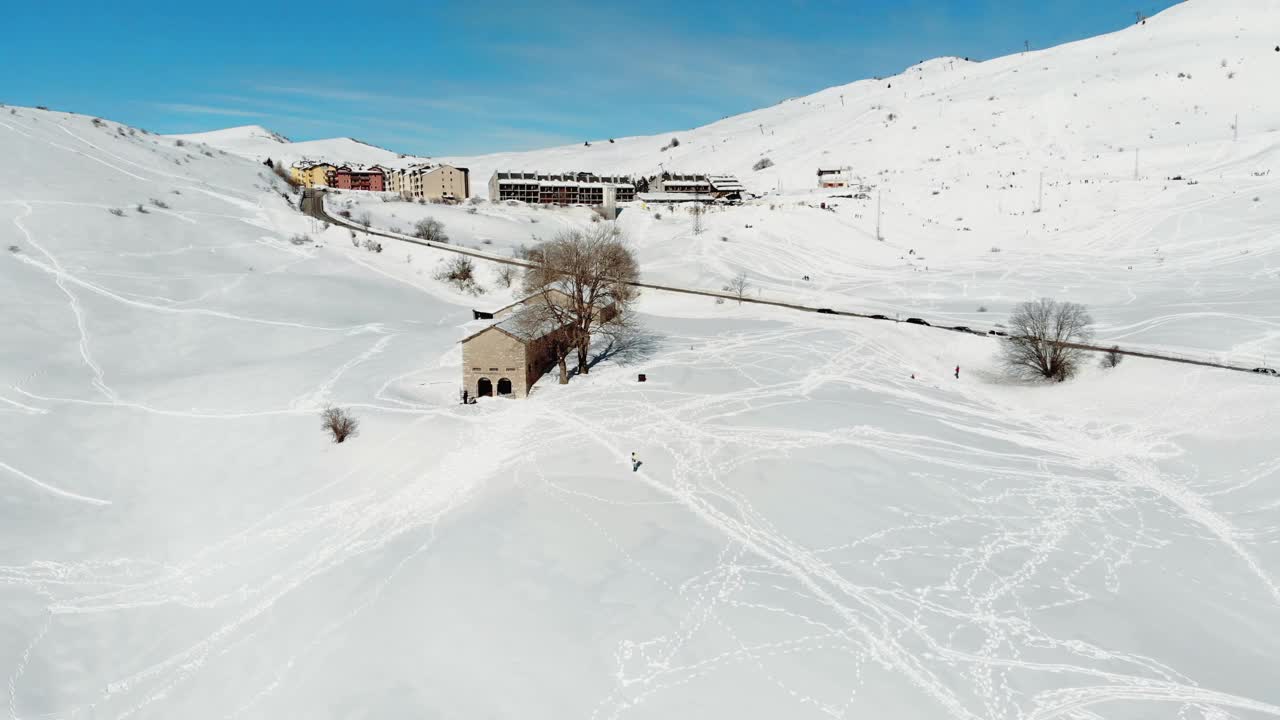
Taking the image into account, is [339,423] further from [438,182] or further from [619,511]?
[438,182]

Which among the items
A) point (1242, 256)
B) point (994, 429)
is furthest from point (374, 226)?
point (1242, 256)

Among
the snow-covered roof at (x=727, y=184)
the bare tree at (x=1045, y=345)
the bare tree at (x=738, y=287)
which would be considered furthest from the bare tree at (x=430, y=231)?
the bare tree at (x=1045, y=345)

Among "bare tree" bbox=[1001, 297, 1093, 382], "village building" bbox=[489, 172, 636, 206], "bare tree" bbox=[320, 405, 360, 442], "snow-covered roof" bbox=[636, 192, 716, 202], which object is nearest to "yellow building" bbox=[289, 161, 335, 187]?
"village building" bbox=[489, 172, 636, 206]

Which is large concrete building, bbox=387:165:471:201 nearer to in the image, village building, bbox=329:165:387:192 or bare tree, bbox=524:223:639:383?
village building, bbox=329:165:387:192

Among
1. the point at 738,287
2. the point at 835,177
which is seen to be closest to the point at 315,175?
the point at 835,177

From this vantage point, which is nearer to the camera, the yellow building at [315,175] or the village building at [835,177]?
the village building at [835,177]

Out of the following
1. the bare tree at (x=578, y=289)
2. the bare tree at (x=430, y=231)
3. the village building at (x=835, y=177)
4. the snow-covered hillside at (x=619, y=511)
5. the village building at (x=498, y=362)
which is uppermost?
the village building at (x=835, y=177)

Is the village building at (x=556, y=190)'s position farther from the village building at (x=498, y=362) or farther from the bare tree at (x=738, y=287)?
the village building at (x=498, y=362)
